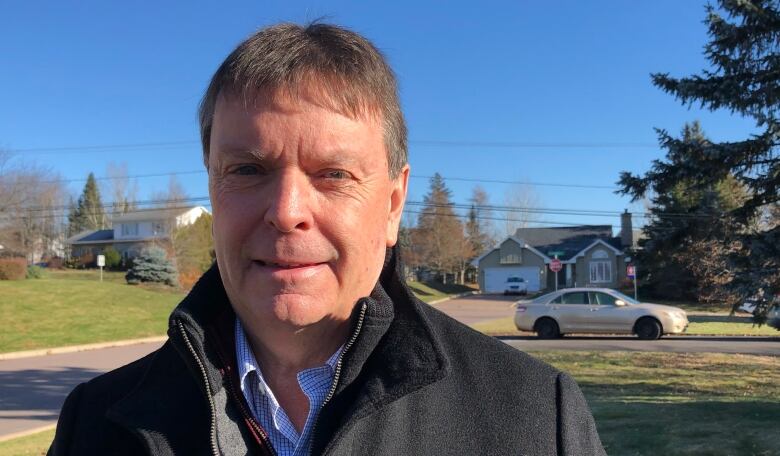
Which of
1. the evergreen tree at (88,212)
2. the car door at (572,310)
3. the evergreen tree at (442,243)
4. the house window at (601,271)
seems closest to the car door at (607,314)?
the car door at (572,310)

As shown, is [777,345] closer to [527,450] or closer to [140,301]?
[527,450]

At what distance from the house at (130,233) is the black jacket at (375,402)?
183ft

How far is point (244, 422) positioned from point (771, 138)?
9.31m

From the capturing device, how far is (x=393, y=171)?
167 centimetres

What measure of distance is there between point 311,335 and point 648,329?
18.7 metres

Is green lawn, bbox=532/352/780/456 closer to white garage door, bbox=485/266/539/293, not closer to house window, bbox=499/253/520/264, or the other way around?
white garage door, bbox=485/266/539/293

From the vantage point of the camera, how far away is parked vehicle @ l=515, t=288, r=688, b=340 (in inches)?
724

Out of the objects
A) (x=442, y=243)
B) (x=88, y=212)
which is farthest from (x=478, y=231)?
(x=88, y=212)

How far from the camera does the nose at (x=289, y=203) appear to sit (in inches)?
56.2

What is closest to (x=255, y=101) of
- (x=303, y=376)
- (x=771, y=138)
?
(x=303, y=376)

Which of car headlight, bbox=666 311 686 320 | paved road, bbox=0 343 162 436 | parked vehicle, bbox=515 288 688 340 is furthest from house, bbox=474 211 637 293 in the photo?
paved road, bbox=0 343 162 436

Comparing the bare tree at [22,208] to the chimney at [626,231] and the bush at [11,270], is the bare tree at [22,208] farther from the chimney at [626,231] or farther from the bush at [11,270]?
the chimney at [626,231]

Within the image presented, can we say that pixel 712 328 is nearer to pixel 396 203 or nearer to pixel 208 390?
pixel 396 203

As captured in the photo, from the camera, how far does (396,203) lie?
1740 mm
